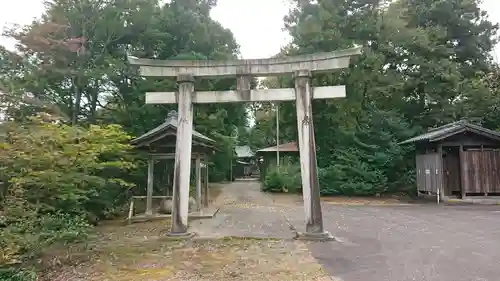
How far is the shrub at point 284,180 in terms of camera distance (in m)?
21.5

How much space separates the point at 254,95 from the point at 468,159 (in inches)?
493

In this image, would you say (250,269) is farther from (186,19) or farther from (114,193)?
(186,19)

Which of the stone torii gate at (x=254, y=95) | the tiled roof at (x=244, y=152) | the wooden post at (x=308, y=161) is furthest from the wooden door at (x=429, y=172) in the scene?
the tiled roof at (x=244, y=152)

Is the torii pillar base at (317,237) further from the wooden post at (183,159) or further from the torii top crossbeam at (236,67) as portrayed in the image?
the torii top crossbeam at (236,67)

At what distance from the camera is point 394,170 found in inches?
792

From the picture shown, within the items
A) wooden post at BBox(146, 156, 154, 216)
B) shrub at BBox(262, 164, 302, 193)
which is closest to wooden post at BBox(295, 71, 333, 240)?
wooden post at BBox(146, 156, 154, 216)

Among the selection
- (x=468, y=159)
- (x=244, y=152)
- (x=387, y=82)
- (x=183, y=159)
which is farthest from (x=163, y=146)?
(x=244, y=152)

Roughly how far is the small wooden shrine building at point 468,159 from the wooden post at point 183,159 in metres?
12.0

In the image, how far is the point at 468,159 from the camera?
1612 cm

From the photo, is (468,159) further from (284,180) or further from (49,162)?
(49,162)

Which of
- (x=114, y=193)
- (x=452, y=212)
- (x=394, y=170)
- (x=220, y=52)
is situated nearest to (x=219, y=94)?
(x=114, y=193)

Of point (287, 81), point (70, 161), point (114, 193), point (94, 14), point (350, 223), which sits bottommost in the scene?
point (350, 223)

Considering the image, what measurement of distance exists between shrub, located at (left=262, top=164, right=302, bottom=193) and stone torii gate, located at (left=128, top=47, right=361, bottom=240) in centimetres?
1335

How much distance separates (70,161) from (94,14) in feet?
47.0
